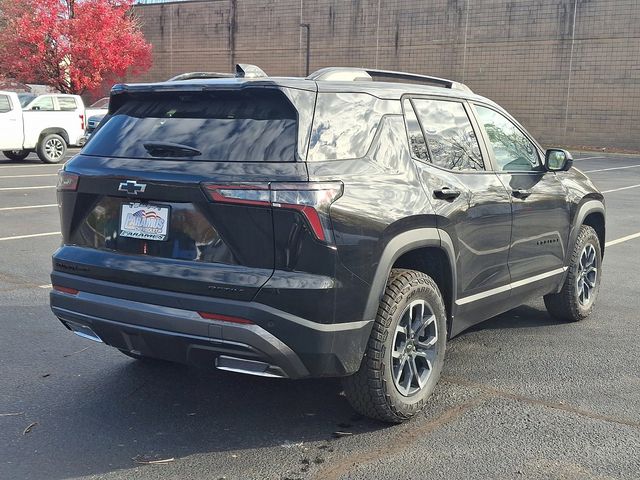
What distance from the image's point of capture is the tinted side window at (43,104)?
19.2 m

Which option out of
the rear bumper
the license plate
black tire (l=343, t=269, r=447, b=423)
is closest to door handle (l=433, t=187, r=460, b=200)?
black tire (l=343, t=269, r=447, b=423)

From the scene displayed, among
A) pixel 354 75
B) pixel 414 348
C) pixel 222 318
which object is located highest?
pixel 354 75

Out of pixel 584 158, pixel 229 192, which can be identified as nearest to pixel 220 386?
pixel 229 192

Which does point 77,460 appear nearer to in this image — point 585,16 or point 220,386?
point 220,386

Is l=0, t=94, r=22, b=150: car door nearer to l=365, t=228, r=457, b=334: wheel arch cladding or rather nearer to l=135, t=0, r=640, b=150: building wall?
l=365, t=228, r=457, b=334: wheel arch cladding

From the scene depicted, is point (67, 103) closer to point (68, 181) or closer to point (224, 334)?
point (68, 181)

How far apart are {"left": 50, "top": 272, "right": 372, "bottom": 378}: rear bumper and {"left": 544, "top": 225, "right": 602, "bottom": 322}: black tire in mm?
2788

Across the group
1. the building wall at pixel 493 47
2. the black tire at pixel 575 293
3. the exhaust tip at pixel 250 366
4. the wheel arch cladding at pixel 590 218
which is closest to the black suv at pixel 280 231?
the exhaust tip at pixel 250 366

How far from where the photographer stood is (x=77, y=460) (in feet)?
11.3

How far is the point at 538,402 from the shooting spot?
13.8 ft

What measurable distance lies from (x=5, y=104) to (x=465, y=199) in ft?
54.5

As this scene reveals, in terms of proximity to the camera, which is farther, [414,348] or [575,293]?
[575,293]

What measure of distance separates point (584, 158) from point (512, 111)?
16.0ft

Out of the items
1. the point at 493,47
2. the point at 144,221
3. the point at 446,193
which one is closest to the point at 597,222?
the point at 446,193
